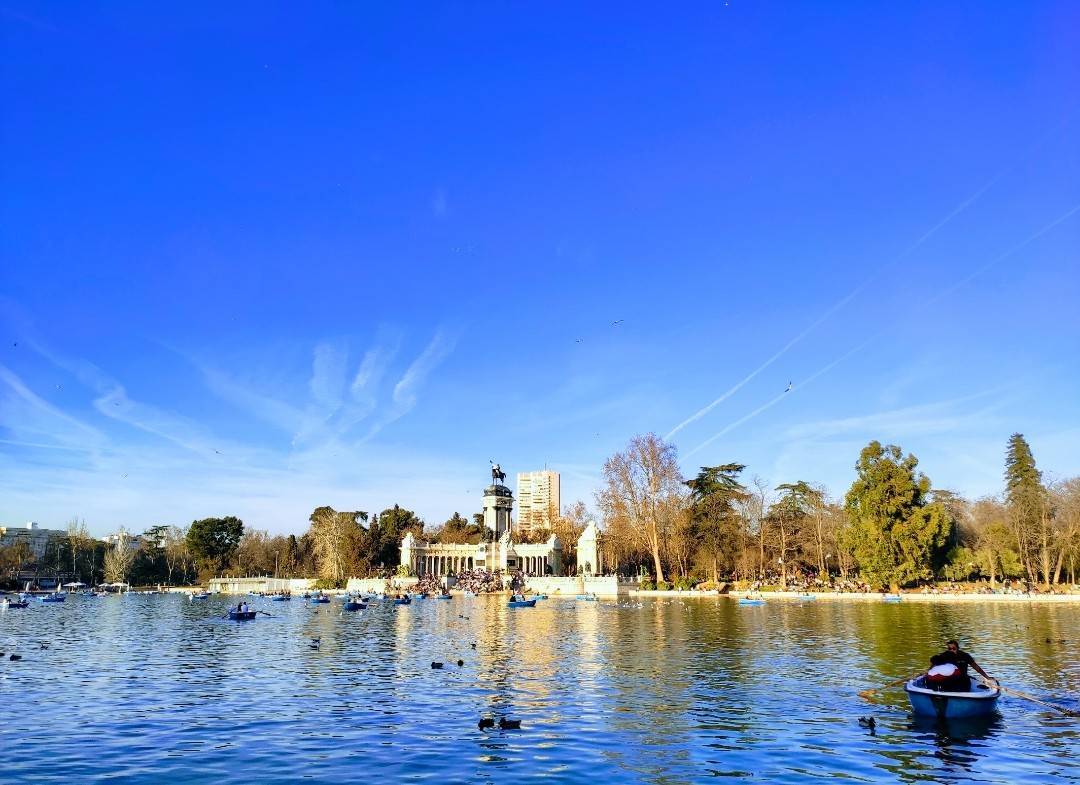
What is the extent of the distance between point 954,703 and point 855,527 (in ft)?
202

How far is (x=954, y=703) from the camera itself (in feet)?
60.2

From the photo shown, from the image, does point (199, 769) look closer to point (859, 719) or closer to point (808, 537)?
point (859, 719)

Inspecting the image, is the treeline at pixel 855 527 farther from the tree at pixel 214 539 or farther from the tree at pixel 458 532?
the tree at pixel 214 539

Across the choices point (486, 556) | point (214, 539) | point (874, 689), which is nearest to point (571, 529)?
point (486, 556)

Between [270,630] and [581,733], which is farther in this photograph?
[270,630]


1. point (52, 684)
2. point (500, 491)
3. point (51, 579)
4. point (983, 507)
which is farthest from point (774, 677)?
point (51, 579)

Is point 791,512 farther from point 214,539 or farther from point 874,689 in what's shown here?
point 214,539

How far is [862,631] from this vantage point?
40.3 meters

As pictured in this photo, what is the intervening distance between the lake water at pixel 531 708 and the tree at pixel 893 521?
29535 mm

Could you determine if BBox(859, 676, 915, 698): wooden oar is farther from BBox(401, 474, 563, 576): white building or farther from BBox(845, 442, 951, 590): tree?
BBox(401, 474, 563, 576): white building

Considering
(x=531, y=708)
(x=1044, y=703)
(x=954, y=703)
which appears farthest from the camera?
(x=531, y=708)

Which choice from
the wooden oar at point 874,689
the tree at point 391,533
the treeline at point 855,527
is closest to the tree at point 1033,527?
the treeline at point 855,527

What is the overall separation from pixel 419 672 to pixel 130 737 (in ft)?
39.8

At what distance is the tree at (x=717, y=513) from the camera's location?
90938mm
